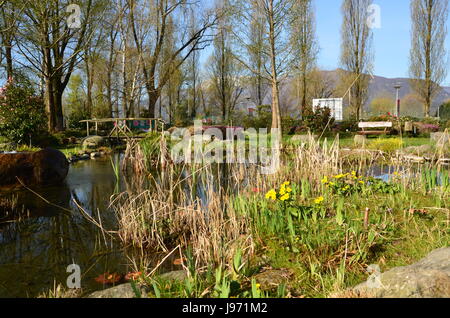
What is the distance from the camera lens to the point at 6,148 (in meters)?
10.1

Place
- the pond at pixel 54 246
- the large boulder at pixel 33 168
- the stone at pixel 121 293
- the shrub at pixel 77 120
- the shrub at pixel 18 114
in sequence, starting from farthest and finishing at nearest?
the shrub at pixel 77 120
the shrub at pixel 18 114
the large boulder at pixel 33 168
the pond at pixel 54 246
the stone at pixel 121 293

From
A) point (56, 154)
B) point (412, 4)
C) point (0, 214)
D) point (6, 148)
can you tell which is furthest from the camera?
point (412, 4)

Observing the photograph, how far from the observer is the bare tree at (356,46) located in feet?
76.2

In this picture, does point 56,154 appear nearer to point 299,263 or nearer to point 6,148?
point 6,148

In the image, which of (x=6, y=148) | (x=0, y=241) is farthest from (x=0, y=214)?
(x=6, y=148)

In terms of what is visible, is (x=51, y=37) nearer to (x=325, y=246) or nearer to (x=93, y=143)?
(x=93, y=143)

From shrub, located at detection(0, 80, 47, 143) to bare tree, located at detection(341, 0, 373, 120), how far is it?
19.4 meters

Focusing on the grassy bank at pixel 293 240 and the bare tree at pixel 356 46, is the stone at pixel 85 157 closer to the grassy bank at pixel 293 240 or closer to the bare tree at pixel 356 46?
the grassy bank at pixel 293 240

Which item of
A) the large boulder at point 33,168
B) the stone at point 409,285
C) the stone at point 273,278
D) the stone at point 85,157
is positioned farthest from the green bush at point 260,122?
the stone at point 409,285

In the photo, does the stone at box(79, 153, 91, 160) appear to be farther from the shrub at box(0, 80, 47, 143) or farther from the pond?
the pond

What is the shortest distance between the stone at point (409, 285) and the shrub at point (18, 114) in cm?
1185

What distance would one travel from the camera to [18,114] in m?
10.9

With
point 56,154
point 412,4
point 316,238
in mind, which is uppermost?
point 412,4
